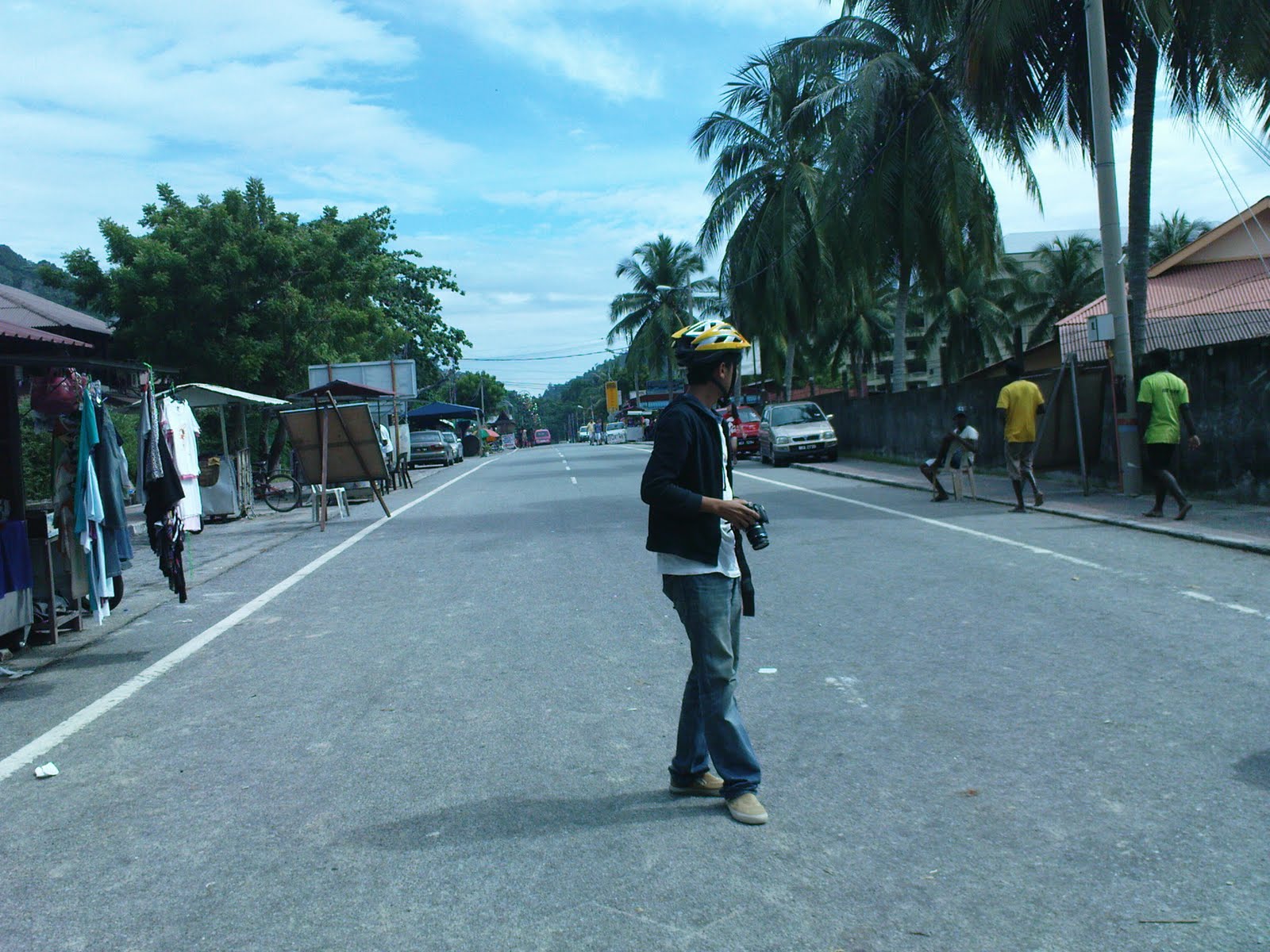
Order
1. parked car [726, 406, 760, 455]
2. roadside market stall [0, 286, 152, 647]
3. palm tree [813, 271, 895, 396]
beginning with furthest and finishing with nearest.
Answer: palm tree [813, 271, 895, 396]
parked car [726, 406, 760, 455]
roadside market stall [0, 286, 152, 647]

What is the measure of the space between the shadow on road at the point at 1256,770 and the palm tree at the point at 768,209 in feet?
93.4

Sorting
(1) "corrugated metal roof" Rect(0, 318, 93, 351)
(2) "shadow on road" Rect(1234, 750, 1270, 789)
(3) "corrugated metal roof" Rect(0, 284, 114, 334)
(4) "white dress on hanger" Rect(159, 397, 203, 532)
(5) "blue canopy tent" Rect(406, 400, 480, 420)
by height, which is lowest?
(2) "shadow on road" Rect(1234, 750, 1270, 789)

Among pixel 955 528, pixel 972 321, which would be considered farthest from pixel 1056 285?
pixel 955 528

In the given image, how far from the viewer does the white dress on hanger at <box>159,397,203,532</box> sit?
860cm

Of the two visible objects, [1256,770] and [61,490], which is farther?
[61,490]

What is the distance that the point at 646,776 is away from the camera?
4781 mm

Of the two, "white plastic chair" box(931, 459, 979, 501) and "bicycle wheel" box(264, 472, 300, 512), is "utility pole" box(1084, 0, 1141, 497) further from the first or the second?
"bicycle wheel" box(264, 472, 300, 512)

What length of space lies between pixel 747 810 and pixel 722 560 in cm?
95

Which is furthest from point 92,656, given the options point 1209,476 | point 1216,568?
point 1209,476

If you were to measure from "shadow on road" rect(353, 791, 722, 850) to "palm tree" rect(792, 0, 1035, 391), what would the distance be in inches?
879

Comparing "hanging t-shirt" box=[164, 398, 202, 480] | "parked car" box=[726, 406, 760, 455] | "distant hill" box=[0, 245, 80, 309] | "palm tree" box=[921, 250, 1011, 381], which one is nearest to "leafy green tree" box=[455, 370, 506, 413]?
"distant hill" box=[0, 245, 80, 309]

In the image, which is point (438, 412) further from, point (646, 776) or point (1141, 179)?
point (646, 776)

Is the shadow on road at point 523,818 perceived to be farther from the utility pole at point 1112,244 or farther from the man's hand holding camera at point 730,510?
the utility pole at point 1112,244

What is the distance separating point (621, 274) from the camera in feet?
199
